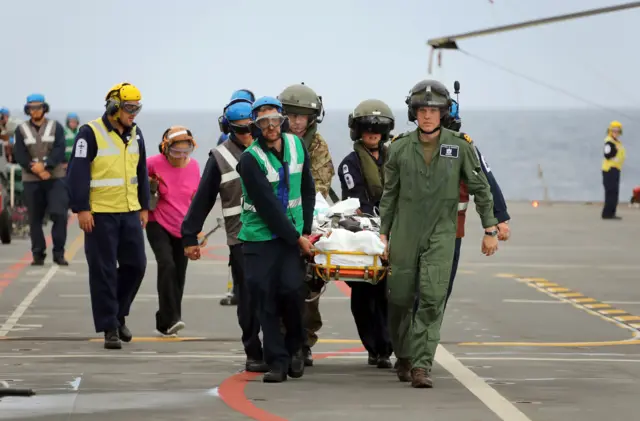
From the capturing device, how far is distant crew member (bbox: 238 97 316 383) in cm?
1205

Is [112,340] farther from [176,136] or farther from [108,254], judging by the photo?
[176,136]

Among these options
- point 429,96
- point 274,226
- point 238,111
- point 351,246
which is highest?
point 429,96

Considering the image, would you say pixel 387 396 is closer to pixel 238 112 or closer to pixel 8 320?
Result: pixel 238 112

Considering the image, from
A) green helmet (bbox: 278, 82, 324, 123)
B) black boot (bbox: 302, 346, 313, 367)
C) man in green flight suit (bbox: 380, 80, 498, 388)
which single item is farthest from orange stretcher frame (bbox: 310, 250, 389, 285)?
green helmet (bbox: 278, 82, 324, 123)

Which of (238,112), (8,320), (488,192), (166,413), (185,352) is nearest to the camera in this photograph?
(166,413)

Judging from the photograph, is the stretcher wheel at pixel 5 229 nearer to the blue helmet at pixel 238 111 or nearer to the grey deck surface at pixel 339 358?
the grey deck surface at pixel 339 358

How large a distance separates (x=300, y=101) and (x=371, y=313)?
165cm

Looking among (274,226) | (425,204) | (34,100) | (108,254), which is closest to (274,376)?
(274,226)

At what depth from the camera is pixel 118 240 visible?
14.6 m

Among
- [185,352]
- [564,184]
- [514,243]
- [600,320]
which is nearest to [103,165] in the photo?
[185,352]

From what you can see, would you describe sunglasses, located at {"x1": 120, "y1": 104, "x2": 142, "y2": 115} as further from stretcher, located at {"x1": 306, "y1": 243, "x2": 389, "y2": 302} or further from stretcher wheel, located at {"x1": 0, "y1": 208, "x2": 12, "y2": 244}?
stretcher wheel, located at {"x1": 0, "y1": 208, "x2": 12, "y2": 244}

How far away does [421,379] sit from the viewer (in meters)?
11.7

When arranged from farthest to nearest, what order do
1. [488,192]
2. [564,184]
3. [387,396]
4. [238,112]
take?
[564,184]
[238,112]
[488,192]
[387,396]

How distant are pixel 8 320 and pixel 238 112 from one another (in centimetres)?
437
